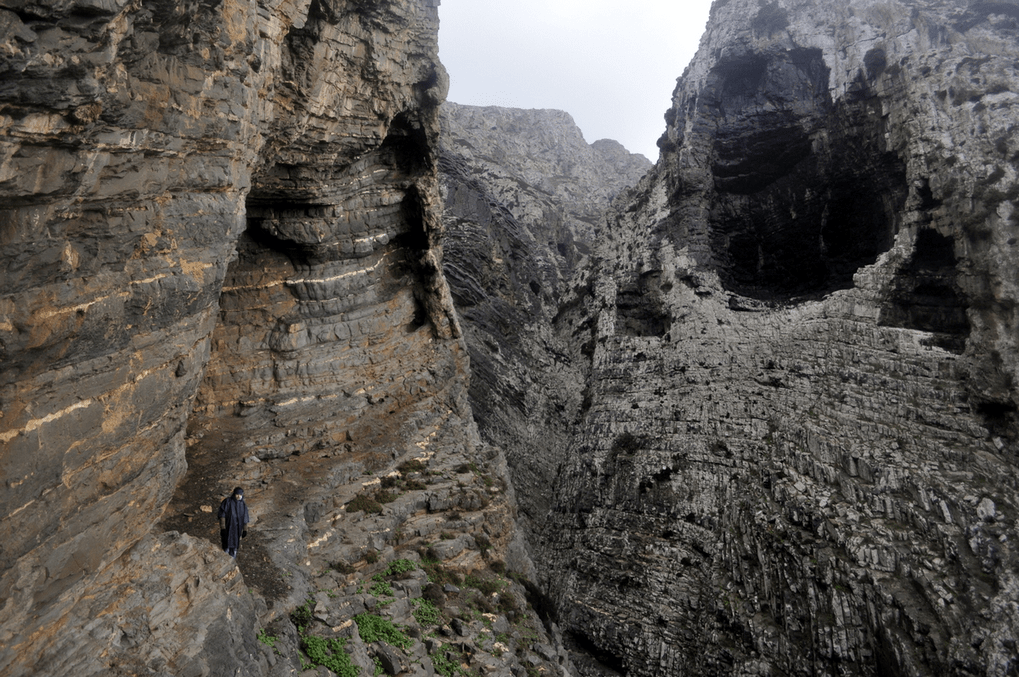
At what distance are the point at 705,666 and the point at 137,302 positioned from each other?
17.7 meters

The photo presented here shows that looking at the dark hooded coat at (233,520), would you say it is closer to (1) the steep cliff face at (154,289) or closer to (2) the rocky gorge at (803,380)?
(1) the steep cliff face at (154,289)

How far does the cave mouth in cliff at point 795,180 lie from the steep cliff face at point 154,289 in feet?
60.7

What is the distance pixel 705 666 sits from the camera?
1725 centimetres

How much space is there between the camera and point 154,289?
29.3 feet

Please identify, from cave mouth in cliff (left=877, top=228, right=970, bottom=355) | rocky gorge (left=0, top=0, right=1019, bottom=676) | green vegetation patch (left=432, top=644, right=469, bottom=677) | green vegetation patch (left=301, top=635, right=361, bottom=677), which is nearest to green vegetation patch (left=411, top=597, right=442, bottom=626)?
rocky gorge (left=0, top=0, right=1019, bottom=676)

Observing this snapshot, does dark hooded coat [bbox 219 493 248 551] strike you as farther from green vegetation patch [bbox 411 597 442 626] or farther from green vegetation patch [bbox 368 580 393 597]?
green vegetation patch [bbox 411 597 442 626]

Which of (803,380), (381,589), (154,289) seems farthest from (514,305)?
(154,289)

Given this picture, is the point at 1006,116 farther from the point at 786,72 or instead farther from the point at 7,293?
the point at 7,293

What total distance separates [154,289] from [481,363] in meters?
17.4

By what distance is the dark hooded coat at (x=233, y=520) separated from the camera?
9.94m

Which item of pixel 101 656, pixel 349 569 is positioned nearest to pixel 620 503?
pixel 349 569

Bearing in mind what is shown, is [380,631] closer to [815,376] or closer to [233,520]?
[233,520]

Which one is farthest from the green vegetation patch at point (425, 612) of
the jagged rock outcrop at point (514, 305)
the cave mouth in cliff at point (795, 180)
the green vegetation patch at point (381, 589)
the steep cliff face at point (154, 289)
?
the cave mouth in cliff at point (795, 180)

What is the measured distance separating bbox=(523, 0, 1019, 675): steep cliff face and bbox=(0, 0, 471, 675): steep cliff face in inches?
456
